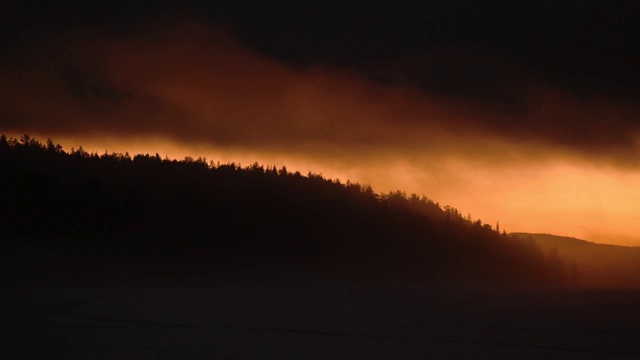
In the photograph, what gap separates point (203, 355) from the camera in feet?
63.5

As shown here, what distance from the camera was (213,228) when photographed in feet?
420

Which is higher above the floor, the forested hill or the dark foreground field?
the forested hill

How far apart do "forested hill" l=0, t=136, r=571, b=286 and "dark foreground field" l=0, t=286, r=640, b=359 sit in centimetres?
4739

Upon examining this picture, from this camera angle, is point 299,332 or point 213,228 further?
point 213,228

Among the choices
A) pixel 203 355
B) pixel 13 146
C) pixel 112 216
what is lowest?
pixel 203 355

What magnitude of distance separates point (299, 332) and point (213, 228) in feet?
339

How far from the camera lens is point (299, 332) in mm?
25812

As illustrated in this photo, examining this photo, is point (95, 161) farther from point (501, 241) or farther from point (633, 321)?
point (633, 321)

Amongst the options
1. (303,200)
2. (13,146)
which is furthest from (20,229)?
(303,200)

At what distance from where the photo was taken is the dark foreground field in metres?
20.4

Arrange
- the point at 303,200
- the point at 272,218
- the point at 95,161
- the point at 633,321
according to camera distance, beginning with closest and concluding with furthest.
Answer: the point at 633,321 < the point at 95,161 < the point at 272,218 < the point at 303,200

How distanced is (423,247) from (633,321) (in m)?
127

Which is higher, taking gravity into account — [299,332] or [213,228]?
[213,228]

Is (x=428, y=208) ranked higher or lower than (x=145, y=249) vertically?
higher
